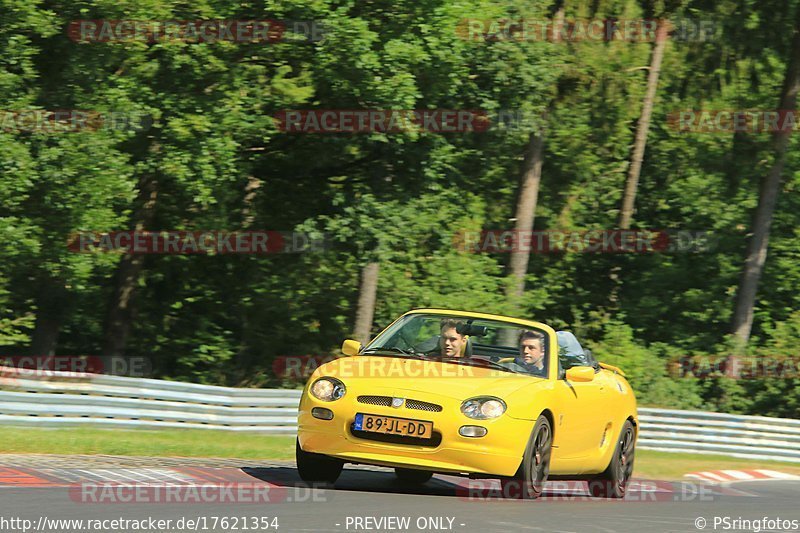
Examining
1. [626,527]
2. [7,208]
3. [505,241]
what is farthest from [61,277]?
[626,527]

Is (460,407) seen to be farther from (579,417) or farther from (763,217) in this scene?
(763,217)

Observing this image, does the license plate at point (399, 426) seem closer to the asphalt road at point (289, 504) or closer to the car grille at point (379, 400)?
the car grille at point (379, 400)

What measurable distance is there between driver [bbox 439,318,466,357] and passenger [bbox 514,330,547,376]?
49 cm

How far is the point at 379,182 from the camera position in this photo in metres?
28.4

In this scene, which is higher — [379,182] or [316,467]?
[379,182]

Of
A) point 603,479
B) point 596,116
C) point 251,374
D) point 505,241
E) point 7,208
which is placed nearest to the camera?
point 603,479

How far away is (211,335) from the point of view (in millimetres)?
33781

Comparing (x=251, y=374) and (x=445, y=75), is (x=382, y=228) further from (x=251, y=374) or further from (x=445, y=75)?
(x=251, y=374)

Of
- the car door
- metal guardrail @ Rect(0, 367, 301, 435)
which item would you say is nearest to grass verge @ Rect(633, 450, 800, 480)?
metal guardrail @ Rect(0, 367, 301, 435)

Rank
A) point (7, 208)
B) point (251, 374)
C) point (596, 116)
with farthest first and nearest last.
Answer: point (596, 116), point (251, 374), point (7, 208)

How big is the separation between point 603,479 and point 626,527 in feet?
10.3

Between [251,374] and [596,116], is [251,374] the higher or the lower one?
the lower one

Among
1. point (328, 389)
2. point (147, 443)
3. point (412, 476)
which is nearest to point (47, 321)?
point (147, 443)

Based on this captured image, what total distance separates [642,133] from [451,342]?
94.7 feet
